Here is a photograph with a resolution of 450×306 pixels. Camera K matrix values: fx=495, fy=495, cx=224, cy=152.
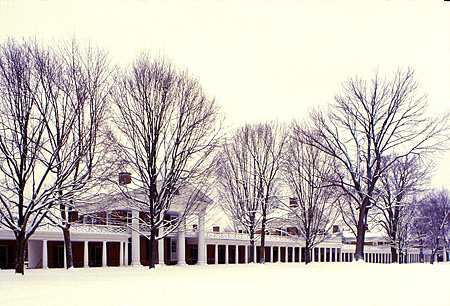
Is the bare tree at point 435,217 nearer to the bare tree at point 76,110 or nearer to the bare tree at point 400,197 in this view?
the bare tree at point 400,197

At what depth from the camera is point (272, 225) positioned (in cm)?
3975

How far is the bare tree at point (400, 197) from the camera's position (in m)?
33.5

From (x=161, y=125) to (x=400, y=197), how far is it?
2108cm

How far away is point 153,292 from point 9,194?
454 inches

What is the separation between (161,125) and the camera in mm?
20891

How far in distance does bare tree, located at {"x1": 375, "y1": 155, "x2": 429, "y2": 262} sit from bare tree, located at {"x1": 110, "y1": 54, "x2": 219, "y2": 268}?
51.2 feet

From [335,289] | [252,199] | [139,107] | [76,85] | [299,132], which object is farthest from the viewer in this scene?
[252,199]

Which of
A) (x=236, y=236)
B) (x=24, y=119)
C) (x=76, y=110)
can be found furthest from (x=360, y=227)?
(x=236, y=236)

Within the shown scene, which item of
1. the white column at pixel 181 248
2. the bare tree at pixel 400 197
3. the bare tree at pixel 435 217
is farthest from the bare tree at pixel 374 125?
the bare tree at pixel 435 217

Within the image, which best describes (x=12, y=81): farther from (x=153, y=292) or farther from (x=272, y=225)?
(x=272, y=225)

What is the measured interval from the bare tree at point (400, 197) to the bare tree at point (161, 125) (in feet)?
51.2

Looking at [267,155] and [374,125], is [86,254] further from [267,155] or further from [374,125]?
[374,125]

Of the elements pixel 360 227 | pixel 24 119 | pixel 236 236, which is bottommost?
pixel 236 236

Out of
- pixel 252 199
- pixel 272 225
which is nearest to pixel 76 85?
pixel 252 199
